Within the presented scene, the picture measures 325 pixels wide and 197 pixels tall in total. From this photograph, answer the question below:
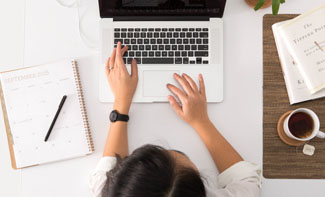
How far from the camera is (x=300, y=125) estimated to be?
80 cm

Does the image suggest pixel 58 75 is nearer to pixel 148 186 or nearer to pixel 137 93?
pixel 137 93

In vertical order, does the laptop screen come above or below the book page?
above

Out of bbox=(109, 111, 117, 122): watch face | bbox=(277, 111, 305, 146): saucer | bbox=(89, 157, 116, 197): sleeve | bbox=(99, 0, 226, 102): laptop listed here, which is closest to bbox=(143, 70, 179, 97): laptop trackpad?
bbox=(99, 0, 226, 102): laptop

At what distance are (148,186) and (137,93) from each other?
32cm

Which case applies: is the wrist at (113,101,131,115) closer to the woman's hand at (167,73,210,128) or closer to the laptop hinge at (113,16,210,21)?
the woman's hand at (167,73,210,128)

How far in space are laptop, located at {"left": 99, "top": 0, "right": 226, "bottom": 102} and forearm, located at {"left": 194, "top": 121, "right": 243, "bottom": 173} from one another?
3.4 inches

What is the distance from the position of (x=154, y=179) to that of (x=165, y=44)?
1.34 feet

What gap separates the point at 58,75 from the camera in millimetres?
864

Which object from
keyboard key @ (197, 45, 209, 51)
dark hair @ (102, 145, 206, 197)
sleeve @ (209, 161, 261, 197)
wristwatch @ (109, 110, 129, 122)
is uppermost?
keyboard key @ (197, 45, 209, 51)

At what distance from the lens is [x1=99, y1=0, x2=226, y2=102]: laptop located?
85 cm

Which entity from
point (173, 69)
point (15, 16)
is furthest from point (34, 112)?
point (173, 69)

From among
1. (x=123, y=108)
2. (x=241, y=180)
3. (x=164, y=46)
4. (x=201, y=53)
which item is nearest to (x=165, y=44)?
(x=164, y=46)

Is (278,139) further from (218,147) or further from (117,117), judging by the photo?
(117,117)

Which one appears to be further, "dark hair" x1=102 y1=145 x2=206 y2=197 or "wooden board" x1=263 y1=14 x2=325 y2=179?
"wooden board" x1=263 y1=14 x2=325 y2=179
